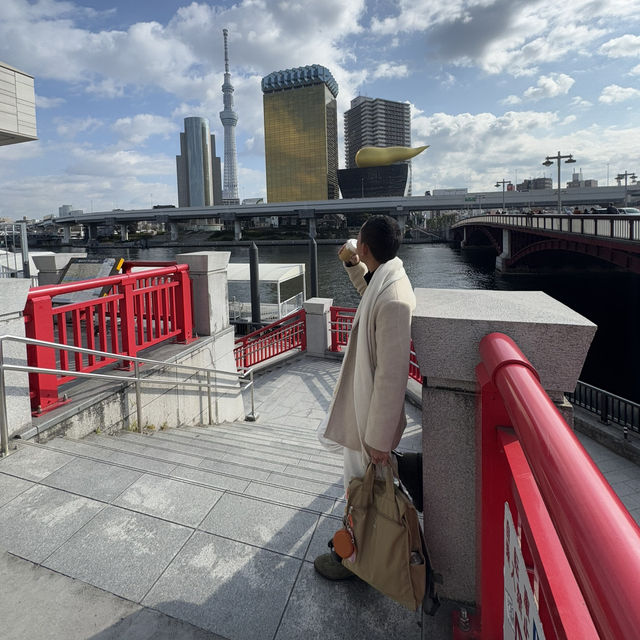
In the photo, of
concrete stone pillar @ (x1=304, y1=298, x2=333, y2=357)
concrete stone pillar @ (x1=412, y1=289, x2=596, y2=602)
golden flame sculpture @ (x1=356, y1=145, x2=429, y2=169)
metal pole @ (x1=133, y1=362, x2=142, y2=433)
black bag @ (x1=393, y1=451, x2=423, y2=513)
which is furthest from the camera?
golden flame sculpture @ (x1=356, y1=145, x2=429, y2=169)

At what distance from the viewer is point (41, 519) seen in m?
2.88

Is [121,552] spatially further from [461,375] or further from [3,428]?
[461,375]

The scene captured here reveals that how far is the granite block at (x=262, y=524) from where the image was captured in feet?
8.98

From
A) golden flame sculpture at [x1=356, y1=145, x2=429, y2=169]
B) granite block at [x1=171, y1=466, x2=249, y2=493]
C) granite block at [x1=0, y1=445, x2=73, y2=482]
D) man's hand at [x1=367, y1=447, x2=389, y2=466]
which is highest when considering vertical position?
golden flame sculpture at [x1=356, y1=145, x2=429, y2=169]

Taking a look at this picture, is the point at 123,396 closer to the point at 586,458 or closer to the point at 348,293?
the point at 586,458

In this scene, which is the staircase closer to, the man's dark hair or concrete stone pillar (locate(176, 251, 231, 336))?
the man's dark hair

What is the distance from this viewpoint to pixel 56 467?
352 cm

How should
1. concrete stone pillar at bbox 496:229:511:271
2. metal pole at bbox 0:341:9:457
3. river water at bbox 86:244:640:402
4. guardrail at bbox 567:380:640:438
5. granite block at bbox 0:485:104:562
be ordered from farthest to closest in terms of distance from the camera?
concrete stone pillar at bbox 496:229:511:271
river water at bbox 86:244:640:402
guardrail at bbox 567:380:640:438
metal pole at bbox 0:341:9:457
granite block at bbox 0:485:104:562

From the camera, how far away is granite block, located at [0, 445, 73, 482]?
11.2ft

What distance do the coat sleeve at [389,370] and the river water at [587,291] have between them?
56.3 ft

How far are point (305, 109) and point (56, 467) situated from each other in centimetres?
16161

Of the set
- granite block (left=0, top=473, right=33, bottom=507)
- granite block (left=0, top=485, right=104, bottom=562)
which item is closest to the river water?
granite block (left=0, top=485, right=104, bottom=562)

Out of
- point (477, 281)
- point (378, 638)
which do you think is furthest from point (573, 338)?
point (477, 281)

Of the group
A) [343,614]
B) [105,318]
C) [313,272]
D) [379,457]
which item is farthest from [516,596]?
[313,272]
